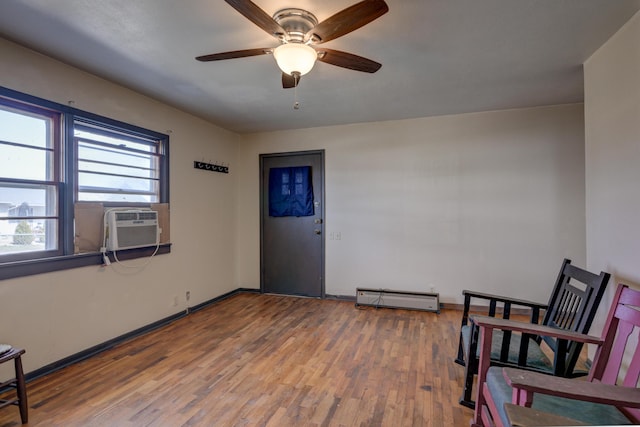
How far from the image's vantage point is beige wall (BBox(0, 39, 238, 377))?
2311mm

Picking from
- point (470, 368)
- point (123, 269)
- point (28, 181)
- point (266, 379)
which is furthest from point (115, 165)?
point (470, 368)

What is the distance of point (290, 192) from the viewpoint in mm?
4629

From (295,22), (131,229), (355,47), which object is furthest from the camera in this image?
(131,229)

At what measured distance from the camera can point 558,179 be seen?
366 centimetres

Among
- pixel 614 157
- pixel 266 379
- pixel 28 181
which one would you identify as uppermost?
pixel 614 157

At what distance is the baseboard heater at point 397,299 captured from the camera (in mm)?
3910

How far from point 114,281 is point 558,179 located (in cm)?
491

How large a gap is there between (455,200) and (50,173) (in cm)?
418

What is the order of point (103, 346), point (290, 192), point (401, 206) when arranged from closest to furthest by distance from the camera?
1. point (103, 346)
2. point (401, 206)
3. point (290, 192)

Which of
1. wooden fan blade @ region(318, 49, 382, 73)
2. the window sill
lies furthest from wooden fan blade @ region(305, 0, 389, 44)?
the window sill

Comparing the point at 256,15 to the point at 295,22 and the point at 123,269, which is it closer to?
the point at 295,22

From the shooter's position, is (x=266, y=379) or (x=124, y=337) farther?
(x=124, y=337)

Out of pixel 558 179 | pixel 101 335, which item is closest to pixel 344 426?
pixel 101 335

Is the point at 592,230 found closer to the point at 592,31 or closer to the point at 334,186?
the point at 592,31
